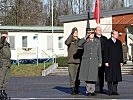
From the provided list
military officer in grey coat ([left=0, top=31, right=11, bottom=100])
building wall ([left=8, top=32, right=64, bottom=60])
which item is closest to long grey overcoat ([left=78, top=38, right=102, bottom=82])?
military officer in grey coat ([left=0, top=31, right=11, bottom=100])

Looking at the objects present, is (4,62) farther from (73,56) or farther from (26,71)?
(26,71)

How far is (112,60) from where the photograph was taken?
13859 millimetres

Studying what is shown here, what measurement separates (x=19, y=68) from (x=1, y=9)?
33272mm

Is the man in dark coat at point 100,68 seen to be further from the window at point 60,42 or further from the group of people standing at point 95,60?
the window at point 60,42

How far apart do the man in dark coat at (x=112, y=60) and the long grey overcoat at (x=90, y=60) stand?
1.22 ft

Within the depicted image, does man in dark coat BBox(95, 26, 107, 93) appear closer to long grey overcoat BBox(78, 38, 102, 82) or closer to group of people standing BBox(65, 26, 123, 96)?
group of people standing BBox(65, 26, 123, 96)

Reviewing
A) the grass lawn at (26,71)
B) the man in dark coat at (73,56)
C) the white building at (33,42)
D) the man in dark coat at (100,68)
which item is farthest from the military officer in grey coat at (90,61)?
the white building at (33,42)

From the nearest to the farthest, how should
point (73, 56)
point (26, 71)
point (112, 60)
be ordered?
point (112, 60) < point (73, 56) < point (26, 71)

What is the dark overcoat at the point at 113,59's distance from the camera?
45.4ft

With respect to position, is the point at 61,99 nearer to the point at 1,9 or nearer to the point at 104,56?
the point at 104,56

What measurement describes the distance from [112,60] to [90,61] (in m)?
0.72

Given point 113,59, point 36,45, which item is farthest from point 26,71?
point 113,59

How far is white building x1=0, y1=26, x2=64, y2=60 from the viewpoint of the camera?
46.4 m

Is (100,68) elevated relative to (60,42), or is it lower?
lower
